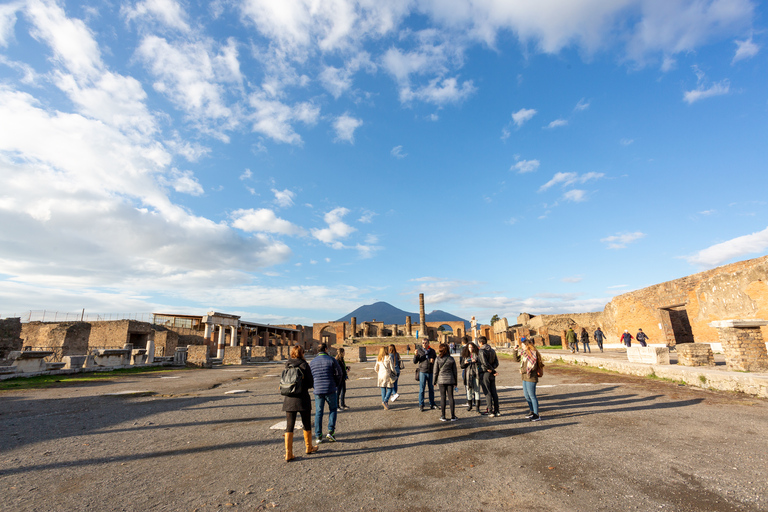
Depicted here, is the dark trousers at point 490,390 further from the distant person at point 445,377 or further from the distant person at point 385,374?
the distant person at point 385,374

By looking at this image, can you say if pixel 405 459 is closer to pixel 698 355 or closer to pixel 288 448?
pixel 288 448

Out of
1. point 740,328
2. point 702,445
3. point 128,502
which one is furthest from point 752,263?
point 128,502

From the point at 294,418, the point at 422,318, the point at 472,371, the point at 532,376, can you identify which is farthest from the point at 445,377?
the point at 422,318

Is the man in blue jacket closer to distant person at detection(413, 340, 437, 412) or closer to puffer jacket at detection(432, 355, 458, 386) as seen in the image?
puffer jacket at detection(432, 355, 458, 386)

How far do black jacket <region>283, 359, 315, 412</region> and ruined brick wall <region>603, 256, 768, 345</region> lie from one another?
1925cm

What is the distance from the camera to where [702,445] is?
15.7 feet

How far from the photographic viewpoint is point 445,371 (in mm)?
6980

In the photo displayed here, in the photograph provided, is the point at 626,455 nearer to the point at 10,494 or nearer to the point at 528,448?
the point at 528,448

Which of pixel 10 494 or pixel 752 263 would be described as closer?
pixel 10 494

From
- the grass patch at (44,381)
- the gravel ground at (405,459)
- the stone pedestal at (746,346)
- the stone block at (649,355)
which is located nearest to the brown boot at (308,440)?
the gravel ground at (405,459)

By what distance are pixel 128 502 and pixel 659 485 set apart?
555 centimetres

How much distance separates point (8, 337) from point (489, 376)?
2131cm

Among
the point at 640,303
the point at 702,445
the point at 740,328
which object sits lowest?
the point at 702,445

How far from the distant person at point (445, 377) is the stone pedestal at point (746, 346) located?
7.61 m
